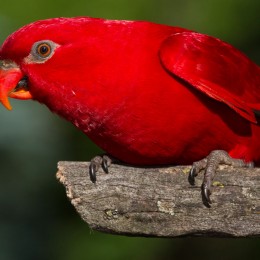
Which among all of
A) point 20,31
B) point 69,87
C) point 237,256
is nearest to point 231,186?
point 69,87

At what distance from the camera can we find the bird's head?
4.23m

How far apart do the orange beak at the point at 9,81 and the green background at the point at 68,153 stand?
1326 mm

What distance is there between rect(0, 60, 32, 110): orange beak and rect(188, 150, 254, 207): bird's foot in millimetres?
928

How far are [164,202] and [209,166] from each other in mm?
324

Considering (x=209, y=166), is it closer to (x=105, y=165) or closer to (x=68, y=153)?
(x=105, y=165)

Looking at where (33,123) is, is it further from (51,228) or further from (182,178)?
(182,178)

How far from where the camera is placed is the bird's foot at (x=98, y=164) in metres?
4.27

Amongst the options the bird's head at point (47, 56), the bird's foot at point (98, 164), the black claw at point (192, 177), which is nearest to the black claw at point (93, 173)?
the bird's foot at point (98, 164)

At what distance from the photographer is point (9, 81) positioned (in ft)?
14.1

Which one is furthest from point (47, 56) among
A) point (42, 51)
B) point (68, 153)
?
point (68, 153)

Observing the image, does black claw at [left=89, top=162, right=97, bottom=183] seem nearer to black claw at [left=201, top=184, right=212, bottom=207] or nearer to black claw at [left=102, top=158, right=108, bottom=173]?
black claw at [left=102, top=158, right=108, bottom=173]

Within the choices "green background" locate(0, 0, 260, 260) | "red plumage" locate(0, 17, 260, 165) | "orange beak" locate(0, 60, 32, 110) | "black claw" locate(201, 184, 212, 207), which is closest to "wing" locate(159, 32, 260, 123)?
"red plumage" locate(0, 17, 260, 165)

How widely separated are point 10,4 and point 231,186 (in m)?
2.37

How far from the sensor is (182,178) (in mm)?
4141
